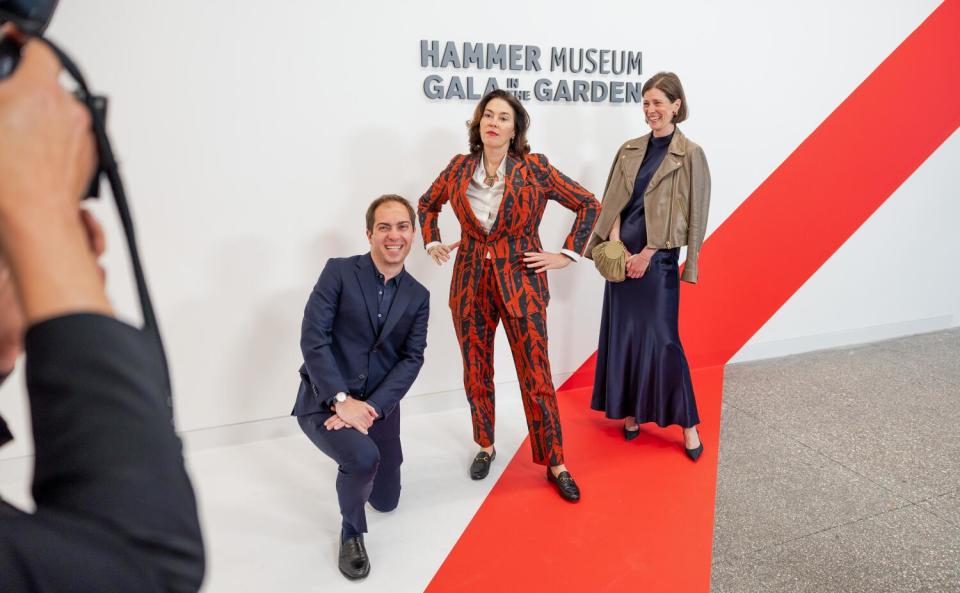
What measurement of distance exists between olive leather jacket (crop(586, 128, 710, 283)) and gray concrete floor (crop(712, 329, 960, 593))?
1003 mm

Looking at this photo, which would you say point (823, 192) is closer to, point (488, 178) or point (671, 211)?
point (671, 211)

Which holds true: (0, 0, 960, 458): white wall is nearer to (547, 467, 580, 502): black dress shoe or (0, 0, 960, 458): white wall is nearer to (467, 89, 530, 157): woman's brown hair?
(467, 89, 530, 157): woman's brown hair

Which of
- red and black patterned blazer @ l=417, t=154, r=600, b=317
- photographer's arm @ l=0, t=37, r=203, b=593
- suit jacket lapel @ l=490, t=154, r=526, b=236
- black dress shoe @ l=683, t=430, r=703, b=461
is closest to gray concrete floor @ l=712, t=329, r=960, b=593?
black dress shoe @ l=683, t=430, r=703, b=461

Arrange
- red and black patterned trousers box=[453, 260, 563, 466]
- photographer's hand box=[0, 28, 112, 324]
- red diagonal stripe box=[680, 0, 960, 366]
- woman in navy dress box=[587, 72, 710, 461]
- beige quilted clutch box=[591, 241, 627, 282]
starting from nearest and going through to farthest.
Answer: photographer's hand box=[0, 28, 112, 324] < red and black patterned trousers box=[453, 260, 563, 466] < woman in navy dress box=[587, 72, 710, 461] < beige quilted clutch box=[591, 241, 627, 282] < red diagonal stripe box=[680, 0, 960, 366]

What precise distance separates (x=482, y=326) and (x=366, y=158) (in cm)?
104

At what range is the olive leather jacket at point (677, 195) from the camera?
3.09m

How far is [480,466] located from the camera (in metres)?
3.13

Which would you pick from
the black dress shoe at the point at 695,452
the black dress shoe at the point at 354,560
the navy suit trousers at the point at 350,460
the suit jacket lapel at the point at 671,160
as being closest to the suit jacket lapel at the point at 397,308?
the navy suit trousers at the point at 350,460

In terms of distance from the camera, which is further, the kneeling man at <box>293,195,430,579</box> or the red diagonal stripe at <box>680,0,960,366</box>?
the red diagonal stripe at <box>680,0,960,366</box>

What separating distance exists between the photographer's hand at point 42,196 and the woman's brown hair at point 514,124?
8.26 feet

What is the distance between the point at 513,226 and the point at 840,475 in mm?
1861

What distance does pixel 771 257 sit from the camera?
4508 millimetres

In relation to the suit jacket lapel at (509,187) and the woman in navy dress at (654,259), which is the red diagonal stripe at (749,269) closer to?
the woman in navy dress at (654,259)

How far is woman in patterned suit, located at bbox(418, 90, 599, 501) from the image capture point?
9.53 feet
